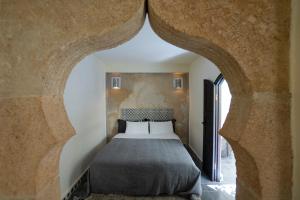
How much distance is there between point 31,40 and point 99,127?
3.76 metres

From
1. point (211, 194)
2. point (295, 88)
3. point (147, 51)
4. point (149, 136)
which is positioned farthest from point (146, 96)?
point (295, 88)

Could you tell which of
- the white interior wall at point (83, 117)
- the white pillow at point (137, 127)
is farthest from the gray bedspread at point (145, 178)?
the white pillow at point (137, 127)

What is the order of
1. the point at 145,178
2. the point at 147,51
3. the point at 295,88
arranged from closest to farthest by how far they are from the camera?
the point at 295,88
the point at 145,178
the point at 147,51

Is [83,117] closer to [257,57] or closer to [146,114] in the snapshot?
[146,114]

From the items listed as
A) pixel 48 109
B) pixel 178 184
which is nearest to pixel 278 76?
pixel 48 109

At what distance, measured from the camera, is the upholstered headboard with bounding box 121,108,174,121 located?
4854mm

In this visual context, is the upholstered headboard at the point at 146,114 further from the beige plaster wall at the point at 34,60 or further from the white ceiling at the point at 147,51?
the beige plaster wall at the point at 34,60

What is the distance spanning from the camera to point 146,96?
192 inches

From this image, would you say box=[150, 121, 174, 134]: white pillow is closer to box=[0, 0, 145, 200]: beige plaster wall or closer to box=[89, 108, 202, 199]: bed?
box=[89, 108, 202, 199]: bed

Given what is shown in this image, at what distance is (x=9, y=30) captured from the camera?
662 millimetres

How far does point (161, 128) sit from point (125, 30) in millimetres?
3966

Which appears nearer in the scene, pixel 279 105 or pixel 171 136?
pixel 279 105

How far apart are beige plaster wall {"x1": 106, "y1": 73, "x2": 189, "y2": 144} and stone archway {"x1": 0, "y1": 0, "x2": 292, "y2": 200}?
4178 mm

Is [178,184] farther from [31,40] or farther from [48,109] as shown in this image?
[31,40]
